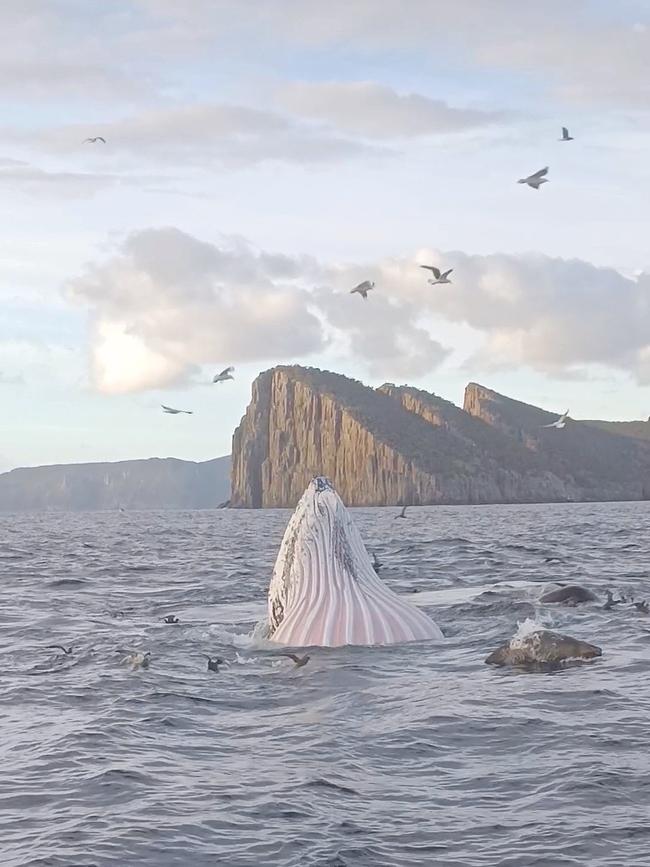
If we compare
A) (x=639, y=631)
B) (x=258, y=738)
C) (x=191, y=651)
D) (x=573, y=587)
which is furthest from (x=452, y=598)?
(x=258, y=738)

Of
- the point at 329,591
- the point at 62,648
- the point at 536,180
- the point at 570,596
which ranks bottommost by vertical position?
the point at 62,648

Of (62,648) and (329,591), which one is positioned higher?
(329,591)

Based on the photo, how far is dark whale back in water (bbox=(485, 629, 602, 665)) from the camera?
14875 millimetres

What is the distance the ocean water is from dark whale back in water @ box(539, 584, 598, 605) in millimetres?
798

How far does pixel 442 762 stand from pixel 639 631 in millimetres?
7971

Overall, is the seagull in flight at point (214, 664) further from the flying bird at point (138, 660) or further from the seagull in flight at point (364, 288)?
the seagull in flight at point (364, 288)

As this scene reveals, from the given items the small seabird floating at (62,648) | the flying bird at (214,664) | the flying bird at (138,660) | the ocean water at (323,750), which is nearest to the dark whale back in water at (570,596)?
the ocean water at (323,750)

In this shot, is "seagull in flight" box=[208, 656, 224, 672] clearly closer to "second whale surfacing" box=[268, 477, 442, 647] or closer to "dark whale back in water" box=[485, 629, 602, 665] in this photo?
"second whale surfacing" box=[268, 477, 442, 647]

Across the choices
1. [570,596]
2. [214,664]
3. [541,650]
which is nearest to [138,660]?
[214,664]

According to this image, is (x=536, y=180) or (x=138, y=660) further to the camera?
(x=536, y=180)

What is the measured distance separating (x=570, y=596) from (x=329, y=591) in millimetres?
7115

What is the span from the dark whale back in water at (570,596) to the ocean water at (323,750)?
31.4 inches

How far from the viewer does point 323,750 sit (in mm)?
10867

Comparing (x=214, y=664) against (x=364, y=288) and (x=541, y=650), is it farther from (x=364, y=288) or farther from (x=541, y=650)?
(x=364, y=288)
